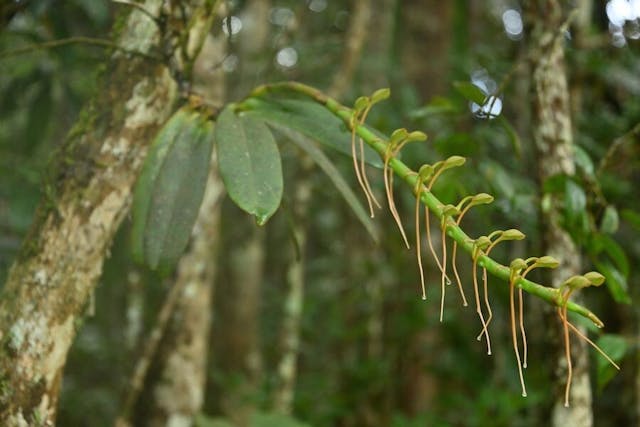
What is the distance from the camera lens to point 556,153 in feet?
4.69

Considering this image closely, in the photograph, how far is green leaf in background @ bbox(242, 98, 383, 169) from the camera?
3.67ft

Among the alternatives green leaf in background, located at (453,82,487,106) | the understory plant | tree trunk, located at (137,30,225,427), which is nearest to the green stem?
the understory plant

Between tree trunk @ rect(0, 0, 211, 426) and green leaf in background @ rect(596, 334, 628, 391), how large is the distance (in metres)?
0.79

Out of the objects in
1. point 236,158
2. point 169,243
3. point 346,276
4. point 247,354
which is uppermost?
point 236,158

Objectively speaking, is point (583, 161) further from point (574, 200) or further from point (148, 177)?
point (148, 177)

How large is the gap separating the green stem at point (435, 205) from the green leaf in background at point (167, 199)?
158 millimetres

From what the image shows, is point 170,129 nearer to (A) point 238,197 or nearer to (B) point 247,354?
(A) point 238,197

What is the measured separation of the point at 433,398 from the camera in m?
3.29

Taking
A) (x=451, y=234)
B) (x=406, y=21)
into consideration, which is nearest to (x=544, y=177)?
(x=451, y=234)

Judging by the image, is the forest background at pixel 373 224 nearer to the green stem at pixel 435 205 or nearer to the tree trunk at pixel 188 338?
the tree trunk at pixel 188 338

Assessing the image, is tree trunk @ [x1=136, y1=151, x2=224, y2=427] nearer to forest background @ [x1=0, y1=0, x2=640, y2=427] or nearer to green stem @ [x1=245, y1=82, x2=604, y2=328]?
forest background @ [x1=0, y1=0, x2=640, y2=427]

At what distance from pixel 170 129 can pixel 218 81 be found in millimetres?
993

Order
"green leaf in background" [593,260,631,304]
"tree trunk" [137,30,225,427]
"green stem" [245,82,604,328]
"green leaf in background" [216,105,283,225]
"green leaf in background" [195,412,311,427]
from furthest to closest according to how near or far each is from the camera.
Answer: "green leaf in background" [195,412,311,427], "tree trunk" [137,30,225,427], "green leaf in background" [593,260,631,304], "green leaf in background" [216,105,283,225], "green stem" [245,82,604,328]

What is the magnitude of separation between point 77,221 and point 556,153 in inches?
33.2
